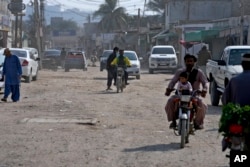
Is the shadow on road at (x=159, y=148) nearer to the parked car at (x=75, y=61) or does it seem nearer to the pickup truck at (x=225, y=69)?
the pickup truck at (x=225, y=69)

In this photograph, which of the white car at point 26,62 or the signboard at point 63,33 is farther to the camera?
the signboard at point 63,33

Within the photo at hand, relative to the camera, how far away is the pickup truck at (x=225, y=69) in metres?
19.0

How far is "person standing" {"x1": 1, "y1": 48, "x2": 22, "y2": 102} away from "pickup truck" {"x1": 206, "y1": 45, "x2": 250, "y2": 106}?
19.3 ft

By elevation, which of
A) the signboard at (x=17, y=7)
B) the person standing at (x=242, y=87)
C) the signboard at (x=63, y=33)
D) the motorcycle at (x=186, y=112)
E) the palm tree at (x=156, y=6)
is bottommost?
the signboard at (x=63, y=33)

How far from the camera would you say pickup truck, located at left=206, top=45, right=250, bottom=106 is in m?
19.0

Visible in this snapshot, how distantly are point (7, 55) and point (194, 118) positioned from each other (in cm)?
1031

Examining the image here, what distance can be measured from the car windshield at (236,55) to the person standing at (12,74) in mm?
6360

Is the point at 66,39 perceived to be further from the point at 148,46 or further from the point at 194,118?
the point at 194,118

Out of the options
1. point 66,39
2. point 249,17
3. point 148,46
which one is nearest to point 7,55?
point 249,17

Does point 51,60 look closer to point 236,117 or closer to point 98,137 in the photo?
point 98,137

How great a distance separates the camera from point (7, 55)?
21.3m

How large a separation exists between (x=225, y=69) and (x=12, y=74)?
6.50 metres

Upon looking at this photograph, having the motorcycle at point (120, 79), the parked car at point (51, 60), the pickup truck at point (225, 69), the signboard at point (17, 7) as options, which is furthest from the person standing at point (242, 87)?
the parked car at point (51, 60)

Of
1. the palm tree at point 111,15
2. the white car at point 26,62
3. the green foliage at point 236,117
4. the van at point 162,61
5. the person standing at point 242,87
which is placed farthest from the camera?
the palm tree at point 111,15
